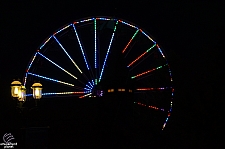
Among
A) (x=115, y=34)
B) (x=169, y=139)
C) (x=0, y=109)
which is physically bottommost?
(x=169, y=139)

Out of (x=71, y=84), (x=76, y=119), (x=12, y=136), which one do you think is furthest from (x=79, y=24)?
(x=12, y=136)

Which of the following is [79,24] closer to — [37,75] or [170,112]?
[37,75]

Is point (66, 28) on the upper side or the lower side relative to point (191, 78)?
upper

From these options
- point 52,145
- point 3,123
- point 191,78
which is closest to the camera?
point 52,145

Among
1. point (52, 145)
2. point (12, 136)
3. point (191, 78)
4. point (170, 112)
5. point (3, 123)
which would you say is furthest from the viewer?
point (191, 78)

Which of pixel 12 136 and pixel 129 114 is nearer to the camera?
pixel 12 136

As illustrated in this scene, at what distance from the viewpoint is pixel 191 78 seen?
30.5 m

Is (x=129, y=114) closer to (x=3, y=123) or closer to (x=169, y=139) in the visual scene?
(x=169, y=139)

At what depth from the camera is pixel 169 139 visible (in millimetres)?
28500

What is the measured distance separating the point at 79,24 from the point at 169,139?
822 cm

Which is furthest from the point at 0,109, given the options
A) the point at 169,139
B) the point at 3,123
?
the point at 169,139

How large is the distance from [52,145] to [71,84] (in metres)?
4.37

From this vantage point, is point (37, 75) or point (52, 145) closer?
point (52, 145)

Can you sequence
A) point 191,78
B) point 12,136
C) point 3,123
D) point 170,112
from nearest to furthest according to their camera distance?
point 12,136, point 170,112, point 3,123, point 191,78
